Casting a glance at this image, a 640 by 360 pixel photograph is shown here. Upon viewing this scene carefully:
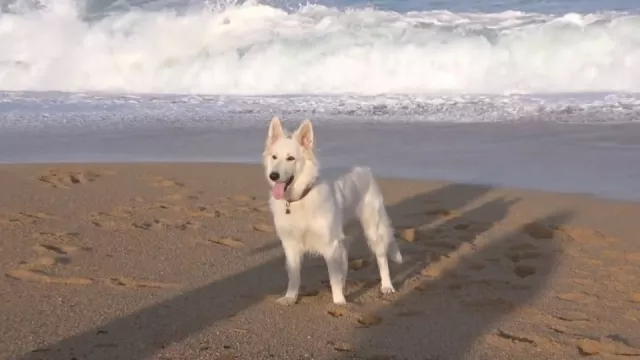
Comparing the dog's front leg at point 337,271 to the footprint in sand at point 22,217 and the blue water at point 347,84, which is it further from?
the blue water at point 347,84

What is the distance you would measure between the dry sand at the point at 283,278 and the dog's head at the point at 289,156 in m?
0.64

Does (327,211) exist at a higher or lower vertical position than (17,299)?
higher

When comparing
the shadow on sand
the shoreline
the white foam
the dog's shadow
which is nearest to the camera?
the shadow on sand

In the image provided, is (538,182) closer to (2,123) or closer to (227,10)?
(2,123)

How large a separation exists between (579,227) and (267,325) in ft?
9.73

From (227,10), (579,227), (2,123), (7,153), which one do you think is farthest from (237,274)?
(227,10)

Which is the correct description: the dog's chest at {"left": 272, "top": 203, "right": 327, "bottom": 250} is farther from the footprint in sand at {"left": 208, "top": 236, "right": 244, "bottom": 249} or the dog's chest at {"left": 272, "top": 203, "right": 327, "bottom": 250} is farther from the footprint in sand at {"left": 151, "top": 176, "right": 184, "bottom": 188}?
the footprint in sand at {"left": 151, "top": 176, "right": 184, "bottom": 188}

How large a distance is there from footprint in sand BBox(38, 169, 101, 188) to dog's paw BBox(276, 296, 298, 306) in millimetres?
3539

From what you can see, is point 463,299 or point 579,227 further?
point 579,227

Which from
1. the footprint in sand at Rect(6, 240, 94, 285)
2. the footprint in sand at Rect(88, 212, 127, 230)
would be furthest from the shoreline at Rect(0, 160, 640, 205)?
the footprint in sand at Rect(6, 240, 94, 285)

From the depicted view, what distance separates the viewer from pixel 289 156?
4.65m

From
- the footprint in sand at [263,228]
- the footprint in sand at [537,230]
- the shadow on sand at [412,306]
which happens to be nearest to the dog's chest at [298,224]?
the shadow on sand at [412,306]

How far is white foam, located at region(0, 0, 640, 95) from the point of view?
15320mm

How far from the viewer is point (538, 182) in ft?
25.8
